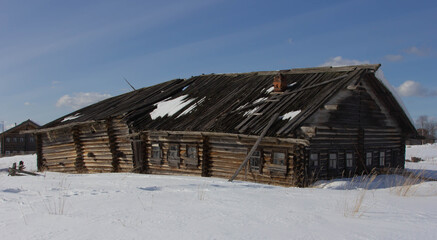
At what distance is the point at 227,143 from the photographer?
1553 cm

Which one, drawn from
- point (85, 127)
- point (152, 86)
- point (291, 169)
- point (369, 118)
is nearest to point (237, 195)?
point (291, 169)

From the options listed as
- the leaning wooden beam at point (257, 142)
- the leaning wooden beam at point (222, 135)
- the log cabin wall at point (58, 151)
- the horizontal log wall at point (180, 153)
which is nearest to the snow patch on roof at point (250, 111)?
the leaning wooden beam at point (222, 135)

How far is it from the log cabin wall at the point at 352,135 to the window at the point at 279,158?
947 mm

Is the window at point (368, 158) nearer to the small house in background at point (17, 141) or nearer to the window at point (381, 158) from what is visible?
the window at point (381, 158)

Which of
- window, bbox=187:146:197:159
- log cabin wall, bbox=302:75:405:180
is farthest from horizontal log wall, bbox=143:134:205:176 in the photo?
log cabin wall, bbox=302:75:405:180

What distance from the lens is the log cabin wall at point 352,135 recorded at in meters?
14.3

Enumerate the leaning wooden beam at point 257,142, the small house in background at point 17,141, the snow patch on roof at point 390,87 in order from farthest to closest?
the small house in background at point 17,141
the snow patch on roof at point 390,87
the leaning wooden beam at point 257,142

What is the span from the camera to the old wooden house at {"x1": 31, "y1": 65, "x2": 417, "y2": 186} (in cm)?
1386

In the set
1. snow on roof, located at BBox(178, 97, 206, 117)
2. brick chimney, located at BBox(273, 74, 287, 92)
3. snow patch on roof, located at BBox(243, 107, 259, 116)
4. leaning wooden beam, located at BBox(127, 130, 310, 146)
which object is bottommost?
leaning wooden beam, located at BBox(127, 130, 310, 146)

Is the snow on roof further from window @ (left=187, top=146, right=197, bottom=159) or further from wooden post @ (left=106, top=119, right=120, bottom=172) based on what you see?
wooden post @ (left=106, top=119, right=120, bottom=172)

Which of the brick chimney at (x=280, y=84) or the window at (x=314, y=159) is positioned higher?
the brick chimney at (x=280, y=84)

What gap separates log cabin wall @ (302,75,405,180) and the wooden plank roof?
71 cm

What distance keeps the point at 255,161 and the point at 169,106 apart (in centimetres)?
759

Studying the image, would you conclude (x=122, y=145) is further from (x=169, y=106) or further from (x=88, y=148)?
(x=169, y=106)
